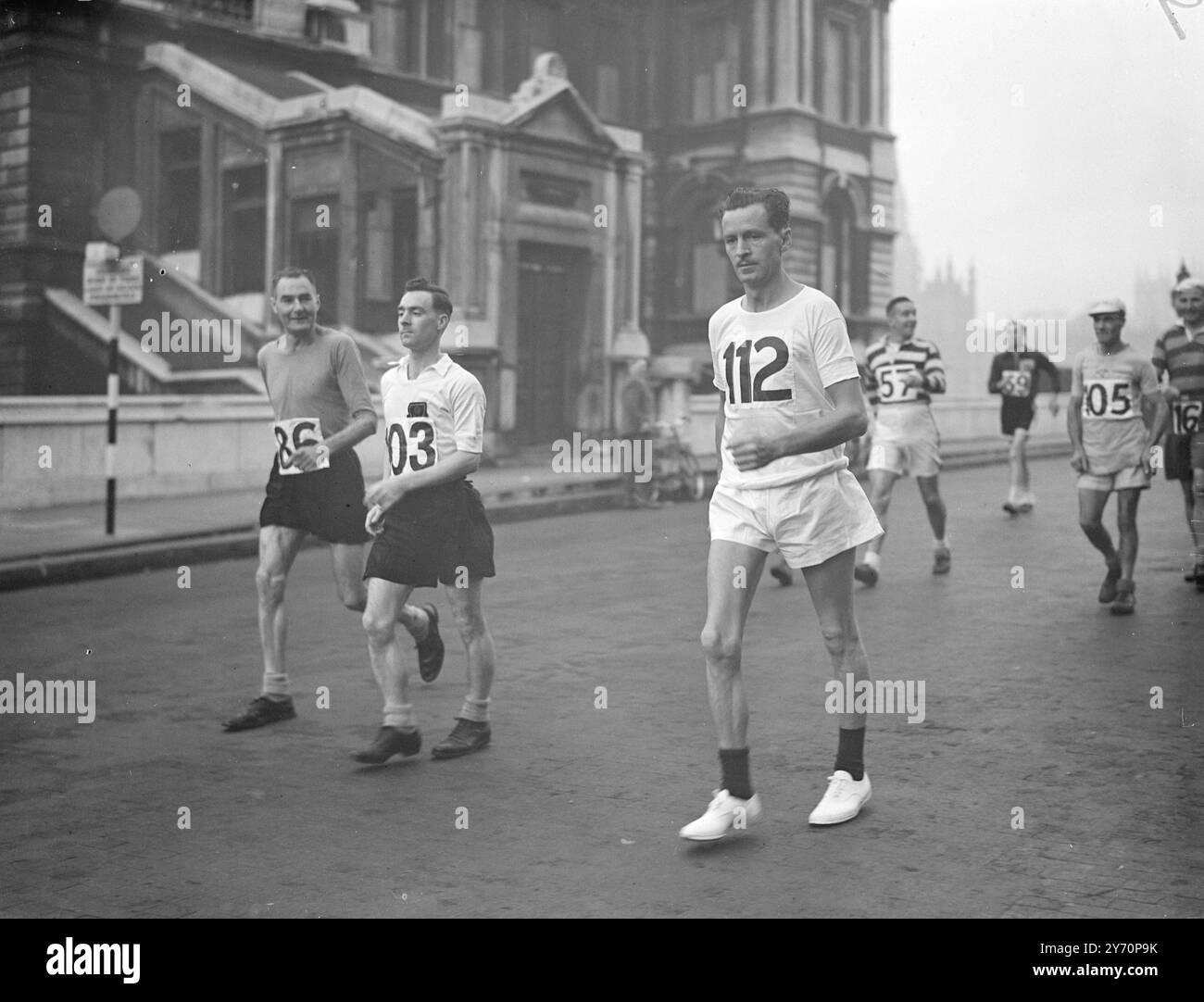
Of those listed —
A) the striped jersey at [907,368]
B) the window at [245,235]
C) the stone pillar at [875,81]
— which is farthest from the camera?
the window at [245,235]

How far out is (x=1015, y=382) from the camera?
15.7m

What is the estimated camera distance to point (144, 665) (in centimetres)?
786

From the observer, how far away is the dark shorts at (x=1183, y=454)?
9.86m

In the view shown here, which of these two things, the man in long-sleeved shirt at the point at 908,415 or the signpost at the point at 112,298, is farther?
the signpost at the point at 112,298

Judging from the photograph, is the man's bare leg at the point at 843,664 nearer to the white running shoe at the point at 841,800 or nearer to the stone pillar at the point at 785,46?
the white running shoe at the point at 841,800

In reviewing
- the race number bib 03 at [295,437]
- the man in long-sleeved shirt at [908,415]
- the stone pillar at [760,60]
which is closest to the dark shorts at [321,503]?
the race number bib 03 at [295,437]

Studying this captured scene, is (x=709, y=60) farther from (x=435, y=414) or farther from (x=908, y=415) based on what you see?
(x=435, y=414)

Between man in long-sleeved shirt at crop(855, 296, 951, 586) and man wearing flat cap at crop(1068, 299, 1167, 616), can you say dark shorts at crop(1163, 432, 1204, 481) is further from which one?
Answer: man in long-sleeved shirt at crop(855, 296, 951, 586)

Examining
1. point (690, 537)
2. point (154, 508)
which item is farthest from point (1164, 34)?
point (154, 508)

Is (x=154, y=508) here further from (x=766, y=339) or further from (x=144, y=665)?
(x=766, y=339)

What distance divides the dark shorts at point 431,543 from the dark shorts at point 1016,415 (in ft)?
34.8

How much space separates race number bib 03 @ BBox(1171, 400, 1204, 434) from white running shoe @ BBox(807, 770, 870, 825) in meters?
6.02

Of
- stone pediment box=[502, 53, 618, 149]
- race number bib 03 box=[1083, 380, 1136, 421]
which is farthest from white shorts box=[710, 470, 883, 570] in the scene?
stone pediment box=[502, 53, 618, 149]

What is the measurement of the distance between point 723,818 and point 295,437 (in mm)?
Answer: 2825
